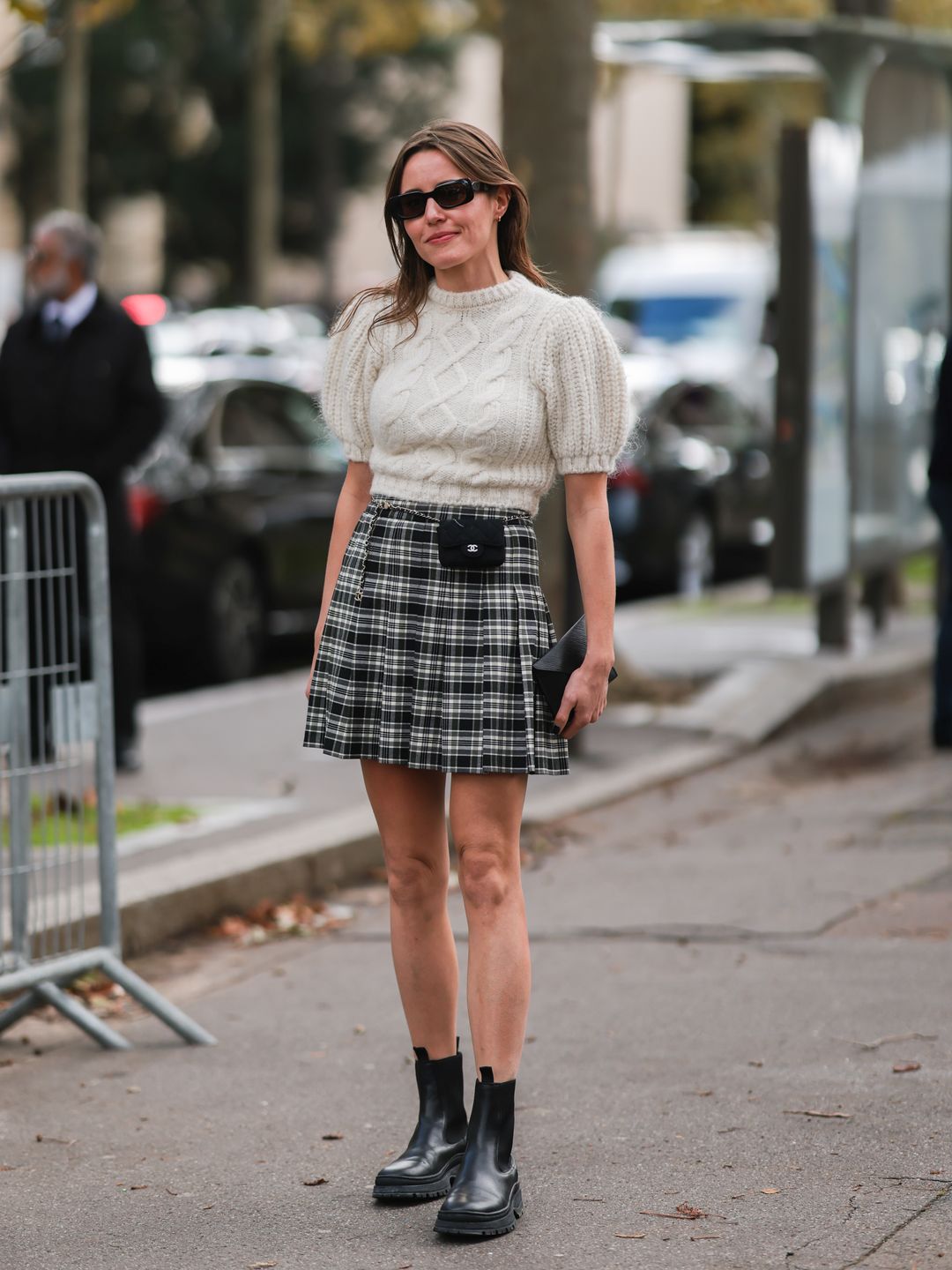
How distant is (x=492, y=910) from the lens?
3.93 m

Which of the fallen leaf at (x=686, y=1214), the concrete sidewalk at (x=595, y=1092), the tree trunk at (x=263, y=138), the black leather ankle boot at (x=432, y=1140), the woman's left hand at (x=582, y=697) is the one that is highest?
the tree trunk at (x=263, y=138)

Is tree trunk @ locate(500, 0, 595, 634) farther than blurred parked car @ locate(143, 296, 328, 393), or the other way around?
blurred parked car @ locate(143, 296, 328, 393)

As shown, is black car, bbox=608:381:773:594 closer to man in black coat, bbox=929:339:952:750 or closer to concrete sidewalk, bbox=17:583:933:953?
concrete sidewalk, bbox=17:583:933:953

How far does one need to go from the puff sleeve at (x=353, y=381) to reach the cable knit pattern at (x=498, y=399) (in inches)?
3.1

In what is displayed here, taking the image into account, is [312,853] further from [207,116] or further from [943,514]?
[207,116]

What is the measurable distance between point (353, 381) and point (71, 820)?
6.25 ft

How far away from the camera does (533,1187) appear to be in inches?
160

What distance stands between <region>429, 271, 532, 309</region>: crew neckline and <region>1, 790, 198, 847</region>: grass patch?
1.81m

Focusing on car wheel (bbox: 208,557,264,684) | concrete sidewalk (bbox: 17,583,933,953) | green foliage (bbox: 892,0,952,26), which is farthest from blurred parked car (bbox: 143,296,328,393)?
green foliage (bbox: 892,0,952,26)

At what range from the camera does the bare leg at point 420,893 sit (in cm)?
402

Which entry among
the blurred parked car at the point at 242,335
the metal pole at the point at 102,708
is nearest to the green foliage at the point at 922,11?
the blurred parked car at the point at 242,335

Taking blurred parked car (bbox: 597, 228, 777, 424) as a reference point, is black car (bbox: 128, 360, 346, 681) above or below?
below

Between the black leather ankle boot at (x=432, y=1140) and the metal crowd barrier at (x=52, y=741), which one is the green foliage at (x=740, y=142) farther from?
the black leather ankle boot at (x=432, y=1140)

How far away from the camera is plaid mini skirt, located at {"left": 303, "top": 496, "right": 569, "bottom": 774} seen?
153 inches
